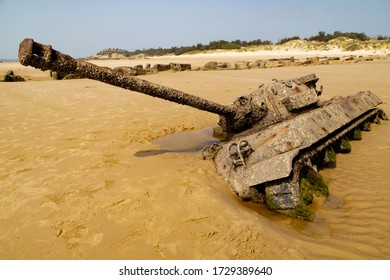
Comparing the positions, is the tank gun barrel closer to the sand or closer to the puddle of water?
the sand

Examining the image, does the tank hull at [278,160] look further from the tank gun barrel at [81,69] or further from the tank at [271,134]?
the tank gun barrel at [81,69]

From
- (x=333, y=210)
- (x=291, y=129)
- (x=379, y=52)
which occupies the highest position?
(x=379, y=52)

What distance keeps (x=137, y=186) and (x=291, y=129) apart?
9.08 ft

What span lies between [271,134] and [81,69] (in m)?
3.23

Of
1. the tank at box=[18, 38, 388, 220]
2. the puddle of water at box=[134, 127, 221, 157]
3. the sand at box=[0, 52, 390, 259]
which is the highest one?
the tank at box=[18, 38, 388, 220]

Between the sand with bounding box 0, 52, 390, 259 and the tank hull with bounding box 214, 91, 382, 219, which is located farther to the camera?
the tank hull with bounding box 214, 91, 382, 219

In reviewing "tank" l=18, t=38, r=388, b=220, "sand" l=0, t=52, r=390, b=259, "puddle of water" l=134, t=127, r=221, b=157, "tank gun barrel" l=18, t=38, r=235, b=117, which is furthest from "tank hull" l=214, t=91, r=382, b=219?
"puddle of water" l=134, t=127, r=221, b=157

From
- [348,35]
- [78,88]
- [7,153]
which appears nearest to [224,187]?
[7,153]

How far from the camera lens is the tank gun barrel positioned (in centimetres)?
390

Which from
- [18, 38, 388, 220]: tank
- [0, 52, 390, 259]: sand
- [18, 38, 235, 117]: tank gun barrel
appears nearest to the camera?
[0, 52, 390, 259]: sand

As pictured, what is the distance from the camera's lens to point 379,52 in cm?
3972

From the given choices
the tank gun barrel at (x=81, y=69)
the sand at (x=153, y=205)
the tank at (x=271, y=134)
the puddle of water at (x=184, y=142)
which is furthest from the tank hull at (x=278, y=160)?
Result: the puddle of water at (x=184, y=142)
